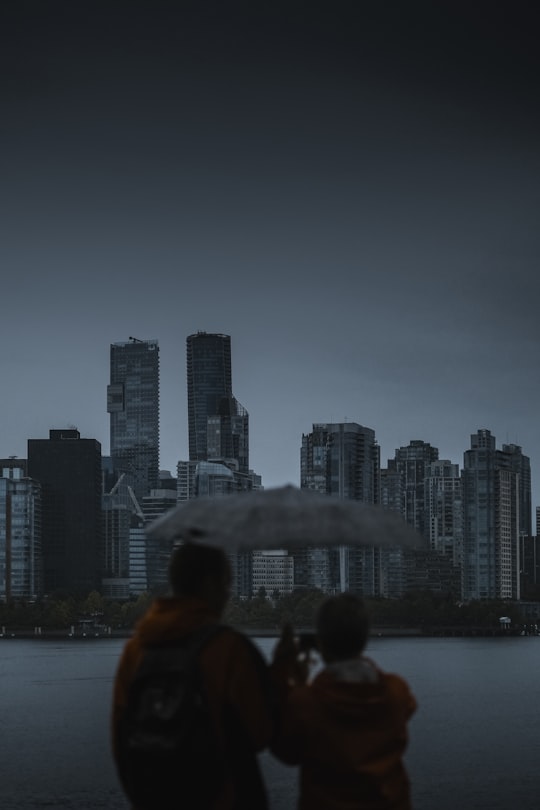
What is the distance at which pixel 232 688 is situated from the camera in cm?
520

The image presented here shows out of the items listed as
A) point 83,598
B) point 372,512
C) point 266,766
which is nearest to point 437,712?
point 266,766

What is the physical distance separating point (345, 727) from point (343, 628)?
0.39 m

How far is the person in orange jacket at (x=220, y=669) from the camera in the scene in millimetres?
5219

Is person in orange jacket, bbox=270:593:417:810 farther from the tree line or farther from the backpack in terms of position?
the tree line

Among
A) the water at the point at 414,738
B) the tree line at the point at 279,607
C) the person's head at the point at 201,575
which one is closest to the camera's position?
the person's head at the point at 201,575

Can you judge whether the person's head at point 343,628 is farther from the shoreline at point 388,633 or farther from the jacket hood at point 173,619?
the shoreline at point 388,633

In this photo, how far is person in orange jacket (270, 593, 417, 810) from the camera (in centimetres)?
532

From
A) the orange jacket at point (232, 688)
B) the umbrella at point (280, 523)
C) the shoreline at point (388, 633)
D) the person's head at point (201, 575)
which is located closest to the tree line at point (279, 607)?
the shoreline at point (388, 633)

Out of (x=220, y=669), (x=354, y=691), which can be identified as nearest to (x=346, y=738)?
(x=354, y=691)

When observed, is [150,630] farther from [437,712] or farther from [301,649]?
[437,712]

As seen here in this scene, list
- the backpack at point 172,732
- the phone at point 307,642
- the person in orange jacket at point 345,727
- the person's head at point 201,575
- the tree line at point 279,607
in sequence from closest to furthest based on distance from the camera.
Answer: the backpack at point 172,732 → the person in orange jacket at point 345,727 → the person's head at point 201,575 → the phone at point 307,642 → the tree line at point 279,607

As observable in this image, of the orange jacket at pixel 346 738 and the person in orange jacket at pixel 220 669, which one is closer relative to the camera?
the person in orange jacket at pixel 220 669

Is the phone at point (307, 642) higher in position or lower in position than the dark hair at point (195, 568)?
lower

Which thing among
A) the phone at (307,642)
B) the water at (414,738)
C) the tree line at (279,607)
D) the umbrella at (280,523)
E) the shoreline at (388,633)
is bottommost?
the shoreline at (388,633)
